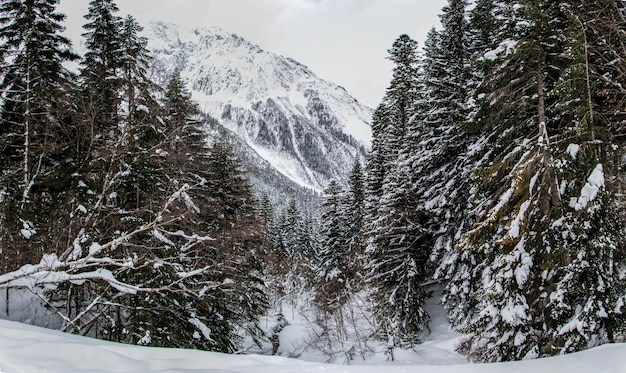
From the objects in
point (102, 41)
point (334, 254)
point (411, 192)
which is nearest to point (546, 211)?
point (411, 192)

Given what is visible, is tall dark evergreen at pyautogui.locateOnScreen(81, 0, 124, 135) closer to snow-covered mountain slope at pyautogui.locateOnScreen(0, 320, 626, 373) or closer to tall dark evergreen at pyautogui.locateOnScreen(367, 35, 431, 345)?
snow-covered mountain slope at pyautogui.locateOnScreen(0, 320, 626, 373)

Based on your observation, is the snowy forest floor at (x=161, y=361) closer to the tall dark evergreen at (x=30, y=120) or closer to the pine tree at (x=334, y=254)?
the tall dark evergreen at (x=30, y=120)

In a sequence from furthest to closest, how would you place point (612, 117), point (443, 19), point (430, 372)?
point (443, 19)
point (612, 117)
point (430, 372)

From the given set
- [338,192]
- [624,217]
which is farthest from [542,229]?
[338,192]

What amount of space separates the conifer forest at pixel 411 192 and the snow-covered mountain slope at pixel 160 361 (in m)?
1.94

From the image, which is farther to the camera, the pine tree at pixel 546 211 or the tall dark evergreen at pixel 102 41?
the tall dark evergreen at pixel 102 41

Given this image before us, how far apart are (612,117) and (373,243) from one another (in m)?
13.2

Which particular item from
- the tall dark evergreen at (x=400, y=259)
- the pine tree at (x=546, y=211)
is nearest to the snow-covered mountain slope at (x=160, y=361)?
the pine tree at (x=546, y=211)

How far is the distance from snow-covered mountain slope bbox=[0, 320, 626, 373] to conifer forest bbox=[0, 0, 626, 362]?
194cm

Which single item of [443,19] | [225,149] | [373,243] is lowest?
[373,243]

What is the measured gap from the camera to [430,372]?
5344mm

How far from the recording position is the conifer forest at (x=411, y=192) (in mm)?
7965

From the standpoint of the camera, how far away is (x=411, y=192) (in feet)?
62.9

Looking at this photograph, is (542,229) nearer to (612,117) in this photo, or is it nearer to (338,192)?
(612,117)
